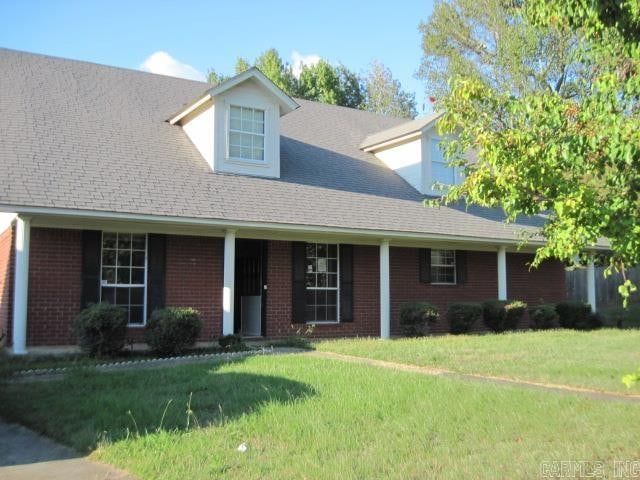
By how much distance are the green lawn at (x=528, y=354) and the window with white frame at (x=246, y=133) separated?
5.08 meters

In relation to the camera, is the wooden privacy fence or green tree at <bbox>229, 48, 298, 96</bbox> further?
green tree at <bbox>229, 48, 298, 96</bbox>

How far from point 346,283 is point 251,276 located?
2.37 metres

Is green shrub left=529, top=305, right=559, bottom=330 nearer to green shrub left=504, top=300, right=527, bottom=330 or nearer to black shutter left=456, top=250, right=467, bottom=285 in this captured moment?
green shrub left=504, top=300, right=527, bottom=330

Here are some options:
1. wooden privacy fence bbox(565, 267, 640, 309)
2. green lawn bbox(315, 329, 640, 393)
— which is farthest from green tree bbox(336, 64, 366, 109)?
green lawn bbox(315, 329, 640, 393)

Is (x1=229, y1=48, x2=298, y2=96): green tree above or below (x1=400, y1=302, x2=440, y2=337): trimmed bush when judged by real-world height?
above

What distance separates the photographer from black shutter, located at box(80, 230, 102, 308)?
42.0ft

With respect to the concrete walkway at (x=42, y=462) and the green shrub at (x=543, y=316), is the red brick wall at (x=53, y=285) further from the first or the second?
the green shrub at (x=543, y=316)

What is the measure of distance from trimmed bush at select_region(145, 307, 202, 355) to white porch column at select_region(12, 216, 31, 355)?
7.08 feet

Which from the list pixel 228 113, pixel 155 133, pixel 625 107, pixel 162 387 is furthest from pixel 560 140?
pixel 155 133

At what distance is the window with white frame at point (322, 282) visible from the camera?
52.1 feet

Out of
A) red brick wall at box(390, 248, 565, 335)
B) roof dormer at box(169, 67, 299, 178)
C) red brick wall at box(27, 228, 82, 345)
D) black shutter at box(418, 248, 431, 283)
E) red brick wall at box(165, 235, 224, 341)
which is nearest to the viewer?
red brick wall at box(27, 228, 82, 345)

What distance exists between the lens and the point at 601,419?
21.5 ft

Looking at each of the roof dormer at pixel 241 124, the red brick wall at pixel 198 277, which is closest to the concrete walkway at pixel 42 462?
the red brick wall at pixel 198 277

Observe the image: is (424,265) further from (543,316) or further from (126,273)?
(126,273)
